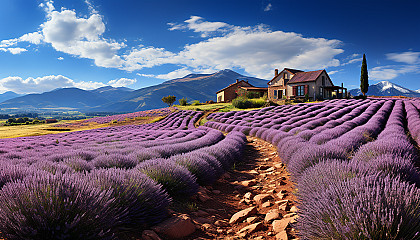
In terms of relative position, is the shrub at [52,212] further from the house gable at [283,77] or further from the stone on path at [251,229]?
the house gable at [283,77]

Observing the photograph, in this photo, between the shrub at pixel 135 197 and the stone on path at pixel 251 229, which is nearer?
the shrub at pixel 135 197

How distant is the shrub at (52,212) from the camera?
5.24 ft

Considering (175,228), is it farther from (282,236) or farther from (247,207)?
(247,207)

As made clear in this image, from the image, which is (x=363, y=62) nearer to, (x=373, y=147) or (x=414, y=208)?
(x=373, y=147)

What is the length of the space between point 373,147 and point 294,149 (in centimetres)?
175

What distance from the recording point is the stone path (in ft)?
7.96

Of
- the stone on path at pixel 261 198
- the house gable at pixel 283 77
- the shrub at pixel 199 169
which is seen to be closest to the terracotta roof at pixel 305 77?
the house gable at pixel 283 77

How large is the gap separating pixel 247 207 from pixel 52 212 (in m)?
2.68

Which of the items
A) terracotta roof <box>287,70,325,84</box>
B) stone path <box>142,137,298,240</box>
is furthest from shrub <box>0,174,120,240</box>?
terracotta roof <box>287,70,325,84</box>

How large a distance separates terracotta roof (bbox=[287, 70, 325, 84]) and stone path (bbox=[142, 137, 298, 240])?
37432 mm

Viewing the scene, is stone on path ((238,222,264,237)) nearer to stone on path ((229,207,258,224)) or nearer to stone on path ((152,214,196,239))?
stone on path ((229,207,258,224))

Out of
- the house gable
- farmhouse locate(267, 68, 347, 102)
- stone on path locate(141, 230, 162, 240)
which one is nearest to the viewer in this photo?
stone on path locate(141, 230, 162, 240)

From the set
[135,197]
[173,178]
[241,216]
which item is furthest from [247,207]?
[135,197]

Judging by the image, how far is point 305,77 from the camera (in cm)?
3966
